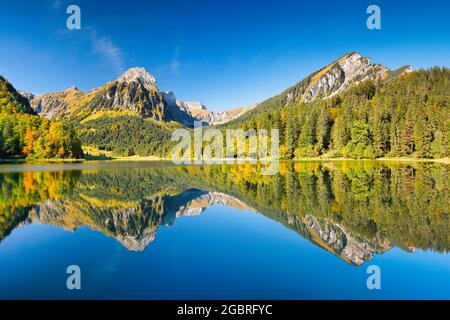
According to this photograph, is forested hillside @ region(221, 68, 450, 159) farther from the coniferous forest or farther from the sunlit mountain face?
the sunlit mountain face

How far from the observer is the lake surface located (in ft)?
29.5

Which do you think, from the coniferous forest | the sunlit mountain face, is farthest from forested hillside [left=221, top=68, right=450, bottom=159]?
the sunlit mountain face

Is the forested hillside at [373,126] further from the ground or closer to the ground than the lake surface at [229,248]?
further from the ground

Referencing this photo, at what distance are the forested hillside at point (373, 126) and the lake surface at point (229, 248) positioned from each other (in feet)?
259

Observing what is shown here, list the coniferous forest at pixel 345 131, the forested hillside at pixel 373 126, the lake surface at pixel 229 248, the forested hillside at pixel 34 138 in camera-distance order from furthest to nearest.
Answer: the forested hillside at pixel 34 138
the coniferous forest at pixel 345 131
the forested hillside at pixel 373 126
the lake surface at pixel 229 248

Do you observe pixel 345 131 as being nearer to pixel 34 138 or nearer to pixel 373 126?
pixel 373 126

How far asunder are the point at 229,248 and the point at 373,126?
106820 millimetres

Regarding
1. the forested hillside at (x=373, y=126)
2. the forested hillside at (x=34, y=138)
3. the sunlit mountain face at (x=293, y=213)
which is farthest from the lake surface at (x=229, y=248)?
the forested hillside at (x=34, y=138)

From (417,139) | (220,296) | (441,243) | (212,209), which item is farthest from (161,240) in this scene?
(417,139)

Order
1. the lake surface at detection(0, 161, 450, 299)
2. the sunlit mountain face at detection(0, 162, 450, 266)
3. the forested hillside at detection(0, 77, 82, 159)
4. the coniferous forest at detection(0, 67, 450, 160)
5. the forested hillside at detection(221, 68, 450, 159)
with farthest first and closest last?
the forested hillside at detection(0, 77, 82, 159), the coniferous forest at detection(0, 67, 450, 160), the forested hillside at detection(221, 68, 450, 159), the sunlit mountain face at detection(0, 162, 450, 266), the lake surface at detection(0, 161, 450, 299)

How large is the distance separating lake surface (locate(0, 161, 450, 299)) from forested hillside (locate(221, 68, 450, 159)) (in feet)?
259

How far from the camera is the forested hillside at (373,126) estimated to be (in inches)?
3526

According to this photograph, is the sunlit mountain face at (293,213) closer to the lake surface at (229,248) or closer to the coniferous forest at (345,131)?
the lake surface at (229,248)
